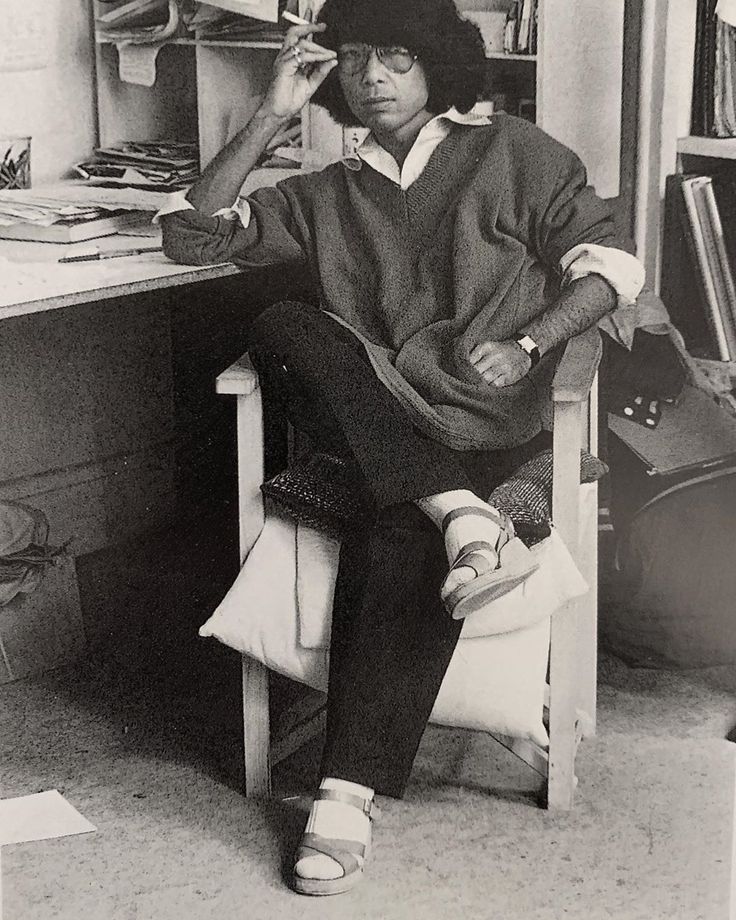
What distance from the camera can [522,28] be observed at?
80.4 inches

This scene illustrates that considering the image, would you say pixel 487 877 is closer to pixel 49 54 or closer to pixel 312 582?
pixel 312 582

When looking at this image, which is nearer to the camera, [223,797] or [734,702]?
[223,797]

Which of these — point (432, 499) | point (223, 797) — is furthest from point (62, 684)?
point (432, 499)

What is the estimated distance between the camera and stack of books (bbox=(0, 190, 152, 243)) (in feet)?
6.51

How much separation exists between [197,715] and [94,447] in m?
0.74

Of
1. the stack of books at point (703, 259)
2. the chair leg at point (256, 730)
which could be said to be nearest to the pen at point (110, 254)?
the chair leg at point (256, 730)

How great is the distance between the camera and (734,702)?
2023 millimetres

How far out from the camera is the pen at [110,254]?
1.92 m

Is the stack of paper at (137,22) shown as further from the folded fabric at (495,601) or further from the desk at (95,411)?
the folded fabric at (495,601)

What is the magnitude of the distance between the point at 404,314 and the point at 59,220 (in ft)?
1.81

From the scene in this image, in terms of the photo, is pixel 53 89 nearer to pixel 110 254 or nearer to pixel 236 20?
pixel 236 20

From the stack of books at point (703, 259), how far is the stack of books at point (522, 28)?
318 millimetres

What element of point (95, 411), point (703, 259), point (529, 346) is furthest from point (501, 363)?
point (95, 411)

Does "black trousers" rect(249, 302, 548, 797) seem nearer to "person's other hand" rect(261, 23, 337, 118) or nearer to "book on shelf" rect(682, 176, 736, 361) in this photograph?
"person's other hand" rect(261, 23, 337, 118)
